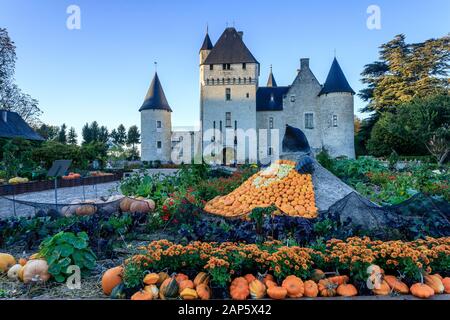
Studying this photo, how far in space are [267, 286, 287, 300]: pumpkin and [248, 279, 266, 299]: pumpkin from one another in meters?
0.04

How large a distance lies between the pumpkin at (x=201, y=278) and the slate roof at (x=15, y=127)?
1009 inches

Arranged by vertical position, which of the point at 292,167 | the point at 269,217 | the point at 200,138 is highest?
the point at 200,138

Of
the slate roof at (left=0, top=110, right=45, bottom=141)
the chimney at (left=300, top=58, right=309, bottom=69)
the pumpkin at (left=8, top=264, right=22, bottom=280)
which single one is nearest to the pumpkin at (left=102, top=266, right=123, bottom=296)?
the pumpkin at (left=8, top=264, right=22, bottom=280)

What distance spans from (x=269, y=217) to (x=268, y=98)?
3224 centimetres

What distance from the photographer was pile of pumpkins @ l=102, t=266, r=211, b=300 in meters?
2.13

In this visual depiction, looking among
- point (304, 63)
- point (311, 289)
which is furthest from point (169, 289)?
point (304, 63)

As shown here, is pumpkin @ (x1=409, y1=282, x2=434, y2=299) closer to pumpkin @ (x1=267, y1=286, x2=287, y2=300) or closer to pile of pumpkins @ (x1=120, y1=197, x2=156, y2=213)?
pumpkin @ (x1=267, y1=286, x2=287, y2=300)

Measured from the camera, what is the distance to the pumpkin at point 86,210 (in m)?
4.65

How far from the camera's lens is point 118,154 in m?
27.3

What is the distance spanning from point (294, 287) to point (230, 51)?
108 ft

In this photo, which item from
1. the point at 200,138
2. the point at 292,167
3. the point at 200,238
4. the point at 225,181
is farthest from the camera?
the point at 200,138

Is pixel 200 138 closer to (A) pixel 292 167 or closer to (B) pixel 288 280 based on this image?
(A) pixel 292 167

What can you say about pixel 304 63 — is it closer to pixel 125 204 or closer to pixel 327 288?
pixel 125 204

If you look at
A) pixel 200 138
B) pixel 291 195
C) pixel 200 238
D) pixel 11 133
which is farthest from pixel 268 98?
pixel 200 238
